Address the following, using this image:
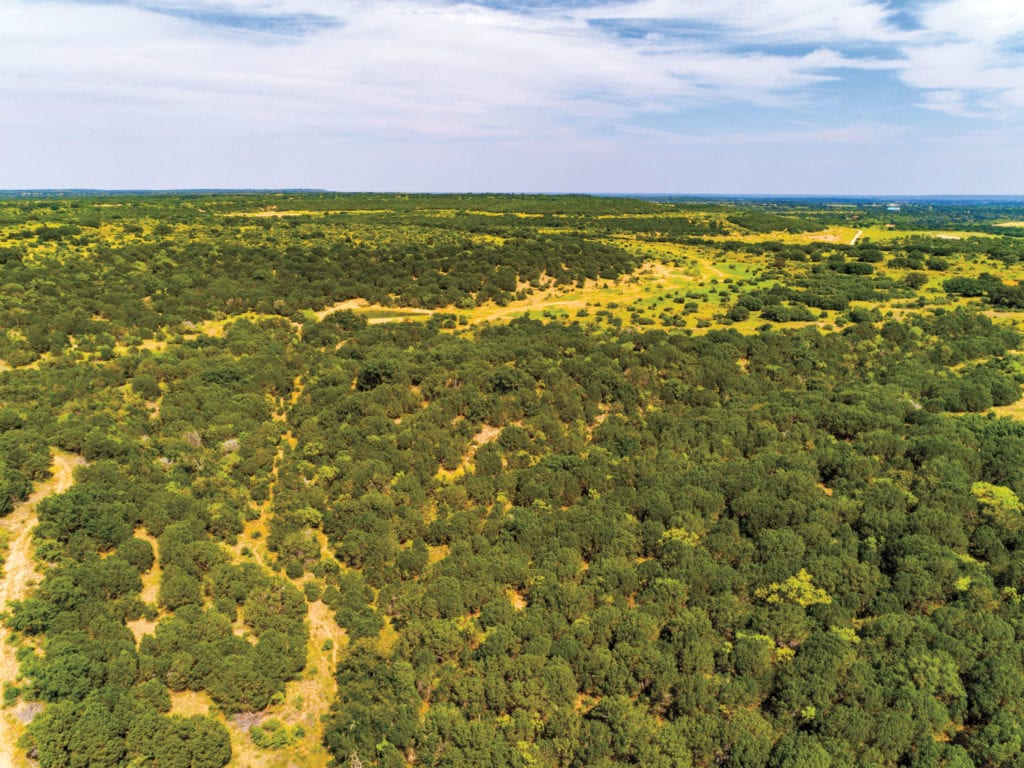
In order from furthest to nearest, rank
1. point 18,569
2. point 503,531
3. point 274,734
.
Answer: point 503,531 < point 18,569 < point 274,734

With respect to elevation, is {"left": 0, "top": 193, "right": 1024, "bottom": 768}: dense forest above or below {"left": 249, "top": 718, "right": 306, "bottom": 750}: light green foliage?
above

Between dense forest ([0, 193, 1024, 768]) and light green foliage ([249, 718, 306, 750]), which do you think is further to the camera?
light green foliage ([249, 718, 306, 750])

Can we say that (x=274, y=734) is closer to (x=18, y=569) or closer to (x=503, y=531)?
(x=503, y=531)

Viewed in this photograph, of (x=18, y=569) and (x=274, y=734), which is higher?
(x=18, y=569)

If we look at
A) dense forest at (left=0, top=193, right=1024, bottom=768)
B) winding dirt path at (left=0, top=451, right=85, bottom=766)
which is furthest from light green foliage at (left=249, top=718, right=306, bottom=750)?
winding dirt path at (left=0, top=451, right=85, bottom=766)

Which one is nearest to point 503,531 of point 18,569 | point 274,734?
point 274,734

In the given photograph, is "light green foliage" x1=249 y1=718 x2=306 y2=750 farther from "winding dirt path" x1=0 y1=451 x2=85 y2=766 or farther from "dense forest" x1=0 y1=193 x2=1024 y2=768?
"winding dirt path" x1=0 y1=451 x2=85 y2=766
